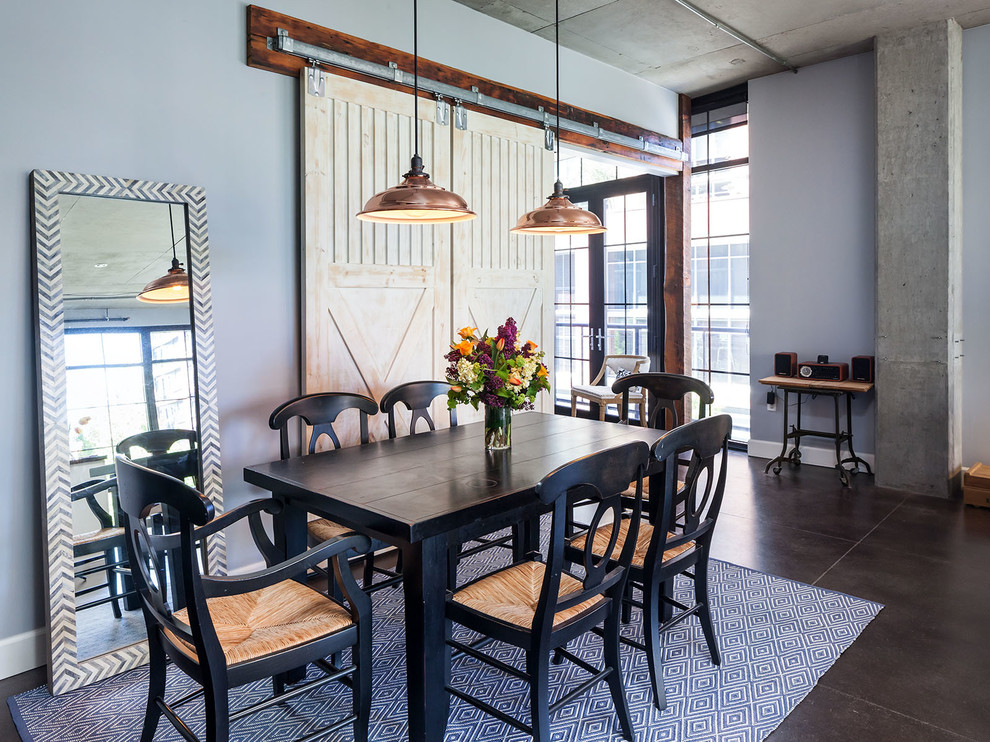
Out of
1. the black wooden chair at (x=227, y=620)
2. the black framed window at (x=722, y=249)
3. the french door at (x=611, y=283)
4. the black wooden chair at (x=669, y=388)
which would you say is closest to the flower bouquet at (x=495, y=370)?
the black wooden chair at (x=227, y=620)

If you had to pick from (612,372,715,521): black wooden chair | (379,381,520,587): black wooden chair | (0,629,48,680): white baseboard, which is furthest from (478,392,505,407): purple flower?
(0,629,48,680): white baseboard

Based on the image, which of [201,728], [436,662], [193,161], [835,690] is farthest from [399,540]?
[193,161]

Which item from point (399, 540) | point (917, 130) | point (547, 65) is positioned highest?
point (547, 65)

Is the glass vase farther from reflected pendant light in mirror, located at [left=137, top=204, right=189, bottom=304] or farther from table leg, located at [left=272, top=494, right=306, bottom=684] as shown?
reflected pendant light in mirror, located at [left=137, top=204, right=189, bottom=304]

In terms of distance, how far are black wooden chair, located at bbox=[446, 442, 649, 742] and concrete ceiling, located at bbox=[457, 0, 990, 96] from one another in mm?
3518

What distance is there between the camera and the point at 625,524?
125 inches

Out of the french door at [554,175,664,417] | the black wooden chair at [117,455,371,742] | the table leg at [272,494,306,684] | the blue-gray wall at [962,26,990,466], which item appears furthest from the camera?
the french door at [554,175,664,417]

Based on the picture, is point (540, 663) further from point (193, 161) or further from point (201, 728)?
point (193, 161)

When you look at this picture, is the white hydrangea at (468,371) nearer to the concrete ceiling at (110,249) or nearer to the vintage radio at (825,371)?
the concrete ceiling at (110,249)

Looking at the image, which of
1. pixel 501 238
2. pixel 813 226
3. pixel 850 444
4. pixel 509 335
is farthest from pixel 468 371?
pixel 813 226

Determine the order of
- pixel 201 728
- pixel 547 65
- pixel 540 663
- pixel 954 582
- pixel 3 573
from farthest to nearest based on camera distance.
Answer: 1. pixel 547 65
2. pixel 954 582
3. pixel 3 573
4. pixel 201 728
5. pixel 540 663

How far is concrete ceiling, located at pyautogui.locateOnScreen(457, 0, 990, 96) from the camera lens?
181 inches

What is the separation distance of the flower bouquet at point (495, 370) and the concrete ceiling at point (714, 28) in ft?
8.79

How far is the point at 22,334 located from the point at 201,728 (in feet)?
5.65
